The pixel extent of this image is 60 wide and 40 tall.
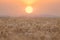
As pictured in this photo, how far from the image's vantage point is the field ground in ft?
3.62

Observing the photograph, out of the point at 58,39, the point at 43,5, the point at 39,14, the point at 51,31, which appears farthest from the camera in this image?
the point at 43,5

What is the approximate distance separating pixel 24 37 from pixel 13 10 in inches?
28.6

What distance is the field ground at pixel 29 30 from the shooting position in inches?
43.4

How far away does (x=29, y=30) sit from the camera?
3.92 feet

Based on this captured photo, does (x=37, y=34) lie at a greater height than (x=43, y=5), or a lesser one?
lesser

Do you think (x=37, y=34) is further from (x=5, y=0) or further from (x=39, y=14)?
(x=5, y=0)

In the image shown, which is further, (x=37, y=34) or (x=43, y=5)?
(x=43, y=5)

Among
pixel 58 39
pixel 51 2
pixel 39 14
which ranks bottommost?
pixel 58 39

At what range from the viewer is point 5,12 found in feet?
5.70

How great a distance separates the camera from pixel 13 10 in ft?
5.82

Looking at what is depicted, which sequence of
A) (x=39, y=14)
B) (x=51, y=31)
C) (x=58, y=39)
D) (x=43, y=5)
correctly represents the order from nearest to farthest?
(x=58, y=39), (x=51, y=31), (x=39, y=14), (x=43, y=5)

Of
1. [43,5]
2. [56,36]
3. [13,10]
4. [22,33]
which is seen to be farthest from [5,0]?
[56,36]

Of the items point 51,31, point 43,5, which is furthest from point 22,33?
point 43,5

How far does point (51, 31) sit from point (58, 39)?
0.13 metres
